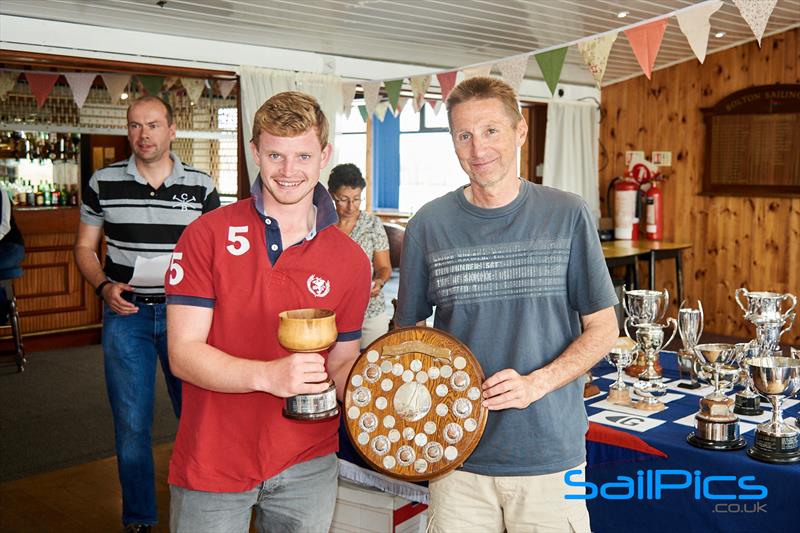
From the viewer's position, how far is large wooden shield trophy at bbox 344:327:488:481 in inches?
64.4

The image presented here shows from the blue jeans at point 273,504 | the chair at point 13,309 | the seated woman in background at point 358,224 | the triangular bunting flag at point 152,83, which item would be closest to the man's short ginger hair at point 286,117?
the blue jeans at point 273,504

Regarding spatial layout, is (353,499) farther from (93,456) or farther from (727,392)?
(93,456)

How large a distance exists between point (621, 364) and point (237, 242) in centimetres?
167

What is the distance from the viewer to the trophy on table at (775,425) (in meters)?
2.15

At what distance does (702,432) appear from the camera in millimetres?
2283

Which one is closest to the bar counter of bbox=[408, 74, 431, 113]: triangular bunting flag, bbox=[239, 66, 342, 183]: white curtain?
bbox=[239, 66, 342, 183]: white curtain

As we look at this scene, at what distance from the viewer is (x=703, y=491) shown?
7.30 ft

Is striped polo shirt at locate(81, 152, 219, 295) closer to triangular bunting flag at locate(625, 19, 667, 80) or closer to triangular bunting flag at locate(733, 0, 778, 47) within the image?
triangular bunting flag at locate(625, 19, 667, 80)

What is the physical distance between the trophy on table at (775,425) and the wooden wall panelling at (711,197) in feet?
18.5

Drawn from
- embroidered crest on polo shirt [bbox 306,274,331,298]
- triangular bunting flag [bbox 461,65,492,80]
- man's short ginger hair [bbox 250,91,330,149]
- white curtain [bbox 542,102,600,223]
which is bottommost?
embroidered crest on polo shirt [bbox 306,274,331,298]

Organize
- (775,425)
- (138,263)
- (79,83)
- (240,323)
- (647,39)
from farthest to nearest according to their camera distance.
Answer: (79,83), (647,39), (138,263), (775,425), (240,323)

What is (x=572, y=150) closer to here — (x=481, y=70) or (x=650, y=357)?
(x=481, y=70)

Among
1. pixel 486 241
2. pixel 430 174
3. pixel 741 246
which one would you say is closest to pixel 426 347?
pixel 486 241

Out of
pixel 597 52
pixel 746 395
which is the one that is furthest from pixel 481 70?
pixel 746 395
